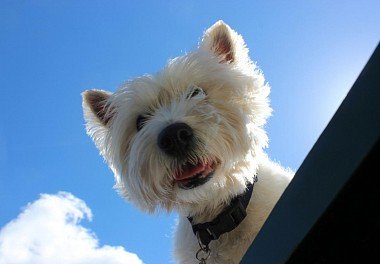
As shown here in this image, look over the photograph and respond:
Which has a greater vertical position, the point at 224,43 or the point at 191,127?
the point at 224,43

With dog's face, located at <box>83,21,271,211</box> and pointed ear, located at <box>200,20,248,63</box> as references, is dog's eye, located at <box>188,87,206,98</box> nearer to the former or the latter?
dog's face, located at <box>83,21,271,211</box>

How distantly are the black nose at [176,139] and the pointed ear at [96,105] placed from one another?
5.32ft

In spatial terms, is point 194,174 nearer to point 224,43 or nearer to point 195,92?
point 195,92

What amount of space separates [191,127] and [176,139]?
16 centimetres

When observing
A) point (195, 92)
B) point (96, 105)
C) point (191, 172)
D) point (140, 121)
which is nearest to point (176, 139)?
point (191, 172)

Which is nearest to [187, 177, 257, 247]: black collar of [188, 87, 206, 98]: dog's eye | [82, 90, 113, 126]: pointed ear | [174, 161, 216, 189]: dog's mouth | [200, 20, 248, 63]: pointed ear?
[174, 161, 216, 189]: dog's mouth

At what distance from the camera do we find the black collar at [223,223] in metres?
3.71

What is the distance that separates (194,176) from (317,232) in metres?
2.34

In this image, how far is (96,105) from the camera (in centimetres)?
516

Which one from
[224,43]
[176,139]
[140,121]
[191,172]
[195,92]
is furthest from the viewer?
[224,43]

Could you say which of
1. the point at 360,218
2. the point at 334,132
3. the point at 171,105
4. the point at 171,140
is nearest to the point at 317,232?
the point at 360,218

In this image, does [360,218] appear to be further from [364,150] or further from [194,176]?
→ [194,176]

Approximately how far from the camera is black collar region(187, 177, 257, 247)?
3.71 metres

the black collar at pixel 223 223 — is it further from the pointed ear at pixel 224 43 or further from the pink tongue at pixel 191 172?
the pointed ear at pixel 224 43
